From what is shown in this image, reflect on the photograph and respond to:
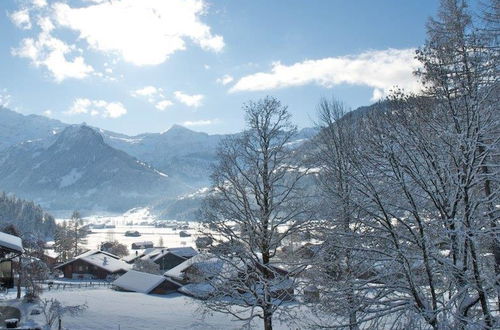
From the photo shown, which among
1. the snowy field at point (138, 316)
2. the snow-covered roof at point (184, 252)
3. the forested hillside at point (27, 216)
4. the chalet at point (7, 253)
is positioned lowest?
the snowy field at point (138, 316)

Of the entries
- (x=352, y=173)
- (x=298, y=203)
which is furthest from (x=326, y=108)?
(x=352, y=173)

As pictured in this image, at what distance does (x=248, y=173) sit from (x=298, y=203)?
2.14 m

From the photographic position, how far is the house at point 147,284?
49.6m

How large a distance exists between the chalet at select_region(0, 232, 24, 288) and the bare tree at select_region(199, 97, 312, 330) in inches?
449

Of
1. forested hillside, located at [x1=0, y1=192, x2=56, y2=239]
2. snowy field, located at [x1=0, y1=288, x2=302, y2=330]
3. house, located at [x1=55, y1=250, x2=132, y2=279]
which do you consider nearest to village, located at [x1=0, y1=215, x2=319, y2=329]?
house, located at [x1=55, y1=250, x2=132, y2=279]

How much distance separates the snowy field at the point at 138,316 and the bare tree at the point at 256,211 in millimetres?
6499

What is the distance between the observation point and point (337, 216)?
35.1ft

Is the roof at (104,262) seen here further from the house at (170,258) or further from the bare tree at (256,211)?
the bare tree at (256,211)

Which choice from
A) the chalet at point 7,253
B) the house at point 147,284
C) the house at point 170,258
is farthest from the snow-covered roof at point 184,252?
the chalet at point 7,253

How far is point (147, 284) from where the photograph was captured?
50.5 metres

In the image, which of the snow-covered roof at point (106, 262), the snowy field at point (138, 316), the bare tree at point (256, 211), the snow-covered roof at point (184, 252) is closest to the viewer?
the bare tree at point (256, 211)

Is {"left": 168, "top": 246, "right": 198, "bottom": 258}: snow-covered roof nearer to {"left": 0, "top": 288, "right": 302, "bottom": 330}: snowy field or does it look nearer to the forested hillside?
{"left": 0, "top": 288, "right": 302, "bottom": 330}: snowy field

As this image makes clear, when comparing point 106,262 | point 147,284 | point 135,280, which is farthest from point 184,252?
point 147,284

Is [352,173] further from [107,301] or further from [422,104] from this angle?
[107,301]
